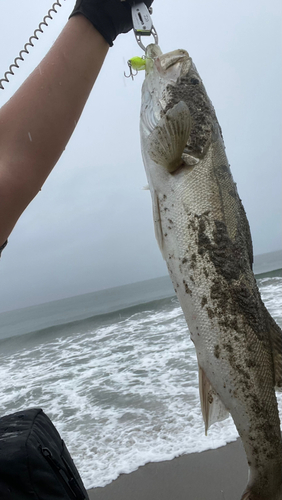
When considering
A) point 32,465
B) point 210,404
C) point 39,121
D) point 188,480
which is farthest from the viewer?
point 188,480

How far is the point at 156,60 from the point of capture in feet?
9.52

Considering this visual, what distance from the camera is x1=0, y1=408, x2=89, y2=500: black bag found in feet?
6.86

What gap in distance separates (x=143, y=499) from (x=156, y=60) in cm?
533

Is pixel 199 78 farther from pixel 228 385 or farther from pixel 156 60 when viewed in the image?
pixel 228 385

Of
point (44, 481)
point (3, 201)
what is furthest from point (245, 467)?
point (3, 201)

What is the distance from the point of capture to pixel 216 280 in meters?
2.35

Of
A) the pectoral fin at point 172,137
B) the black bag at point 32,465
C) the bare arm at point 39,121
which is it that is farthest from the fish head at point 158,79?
the black bag at point 32,465

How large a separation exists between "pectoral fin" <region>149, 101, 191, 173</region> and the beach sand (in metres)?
4.37

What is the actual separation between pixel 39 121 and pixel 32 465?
1.97 metres

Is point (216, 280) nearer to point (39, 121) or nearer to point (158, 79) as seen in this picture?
point (39, 121)

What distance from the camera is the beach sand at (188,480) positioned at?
191 inches

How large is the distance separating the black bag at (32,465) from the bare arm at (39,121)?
1.48 m

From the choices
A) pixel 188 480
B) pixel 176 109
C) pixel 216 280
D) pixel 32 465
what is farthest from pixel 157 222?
pixel 188 480

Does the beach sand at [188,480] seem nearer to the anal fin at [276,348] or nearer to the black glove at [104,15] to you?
the anal fin at [276,348]
